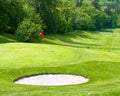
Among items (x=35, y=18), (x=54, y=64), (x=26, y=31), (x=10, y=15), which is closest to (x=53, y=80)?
(x=54, y=64)

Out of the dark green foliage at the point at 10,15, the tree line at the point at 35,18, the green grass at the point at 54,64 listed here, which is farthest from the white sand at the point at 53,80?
the dark green foliage at the point at 10,15

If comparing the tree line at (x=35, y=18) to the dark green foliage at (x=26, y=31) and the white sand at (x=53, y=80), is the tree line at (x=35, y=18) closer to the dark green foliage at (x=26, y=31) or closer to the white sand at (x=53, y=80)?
the dark green foliage at (x=26, y=31)

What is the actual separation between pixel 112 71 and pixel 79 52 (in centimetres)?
856

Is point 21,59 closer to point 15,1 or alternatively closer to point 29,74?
point 29,74

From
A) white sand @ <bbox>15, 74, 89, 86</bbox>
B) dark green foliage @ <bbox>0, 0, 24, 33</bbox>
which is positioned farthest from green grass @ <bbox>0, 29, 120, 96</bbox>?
dark green foliage @ <bbox>0, 0, 24, 33</bbox>

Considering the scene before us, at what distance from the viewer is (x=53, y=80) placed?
27.1m

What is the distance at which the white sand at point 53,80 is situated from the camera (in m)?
26.1

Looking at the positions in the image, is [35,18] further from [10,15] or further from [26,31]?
[26,31]

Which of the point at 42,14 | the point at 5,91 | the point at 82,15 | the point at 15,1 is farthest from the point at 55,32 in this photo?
the point at 5,91

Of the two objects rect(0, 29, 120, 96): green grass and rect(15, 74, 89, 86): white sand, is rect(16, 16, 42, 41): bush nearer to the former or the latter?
rect(0, 29, 120, 96): green grass

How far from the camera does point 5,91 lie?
68.9 feet

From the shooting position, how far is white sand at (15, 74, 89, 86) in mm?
26062

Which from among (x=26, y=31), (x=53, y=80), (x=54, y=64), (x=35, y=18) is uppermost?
(x=54, y=64)

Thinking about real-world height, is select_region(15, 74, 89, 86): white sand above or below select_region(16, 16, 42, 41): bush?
above
